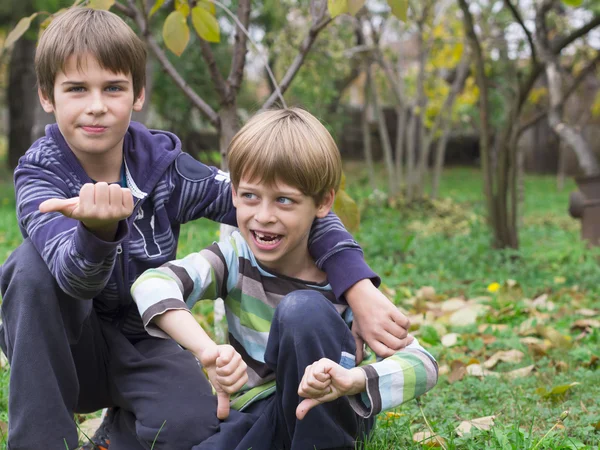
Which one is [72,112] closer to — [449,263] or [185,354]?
[185,354]

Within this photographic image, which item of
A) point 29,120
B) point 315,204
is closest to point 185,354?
point 315,204

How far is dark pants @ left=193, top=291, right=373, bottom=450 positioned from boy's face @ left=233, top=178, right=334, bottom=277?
182 mm

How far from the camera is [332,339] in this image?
5.36 feet

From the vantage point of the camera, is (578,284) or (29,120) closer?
(578,284)

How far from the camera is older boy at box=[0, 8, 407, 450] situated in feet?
5.69

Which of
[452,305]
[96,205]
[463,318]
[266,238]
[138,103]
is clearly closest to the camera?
[96,205]

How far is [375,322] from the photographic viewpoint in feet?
5.74

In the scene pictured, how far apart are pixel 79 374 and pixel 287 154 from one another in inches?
32.0

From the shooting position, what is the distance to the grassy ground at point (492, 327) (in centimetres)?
197

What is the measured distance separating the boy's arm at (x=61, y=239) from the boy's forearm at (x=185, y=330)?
0.16 meters

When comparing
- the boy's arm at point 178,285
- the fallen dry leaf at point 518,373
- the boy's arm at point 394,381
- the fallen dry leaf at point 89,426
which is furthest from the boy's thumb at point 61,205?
the fallen dry leaf at point 518,373

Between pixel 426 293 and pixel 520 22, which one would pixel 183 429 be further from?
pixel 520 22

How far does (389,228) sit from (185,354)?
14.1 ft

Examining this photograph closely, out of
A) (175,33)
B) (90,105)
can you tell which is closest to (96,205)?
(90,105)
